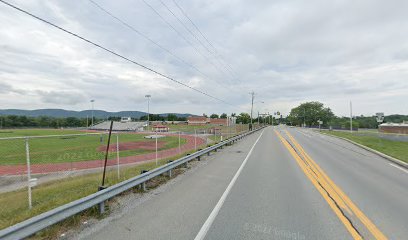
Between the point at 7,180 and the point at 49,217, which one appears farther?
the point at 7,180

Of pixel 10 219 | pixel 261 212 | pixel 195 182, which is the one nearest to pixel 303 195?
pixel 261 212

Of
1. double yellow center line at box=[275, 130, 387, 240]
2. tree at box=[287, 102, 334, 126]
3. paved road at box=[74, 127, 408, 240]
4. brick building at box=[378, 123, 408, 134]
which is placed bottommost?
paved road at box=[74, 127, 408, 240]

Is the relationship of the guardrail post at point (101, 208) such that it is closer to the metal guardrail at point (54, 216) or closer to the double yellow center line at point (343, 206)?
the metal guardrail at point (54, 216)

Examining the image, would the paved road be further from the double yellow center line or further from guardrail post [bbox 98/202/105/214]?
guardrail post [bbox 98/202/105/214]

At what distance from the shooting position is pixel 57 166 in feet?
67.3

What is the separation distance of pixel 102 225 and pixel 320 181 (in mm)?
7016

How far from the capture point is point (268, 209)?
19.7 ft

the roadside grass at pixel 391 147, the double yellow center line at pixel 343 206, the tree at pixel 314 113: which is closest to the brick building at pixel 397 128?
the roadside grass at pixel 391 147

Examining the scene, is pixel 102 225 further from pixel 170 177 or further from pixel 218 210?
pixel 170 177

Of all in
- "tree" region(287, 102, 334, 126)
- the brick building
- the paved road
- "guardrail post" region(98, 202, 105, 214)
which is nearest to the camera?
the paved road

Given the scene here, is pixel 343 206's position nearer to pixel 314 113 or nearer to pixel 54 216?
pixel 54 216

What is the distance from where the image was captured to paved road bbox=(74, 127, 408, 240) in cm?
472

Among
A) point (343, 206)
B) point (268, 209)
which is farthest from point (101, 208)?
point (343, 206)

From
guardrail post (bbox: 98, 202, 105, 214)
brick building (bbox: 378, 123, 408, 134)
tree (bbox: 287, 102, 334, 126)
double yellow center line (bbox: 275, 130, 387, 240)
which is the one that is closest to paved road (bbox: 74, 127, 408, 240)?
double yellow center line (bbox: 275, 130, 387, 240)
